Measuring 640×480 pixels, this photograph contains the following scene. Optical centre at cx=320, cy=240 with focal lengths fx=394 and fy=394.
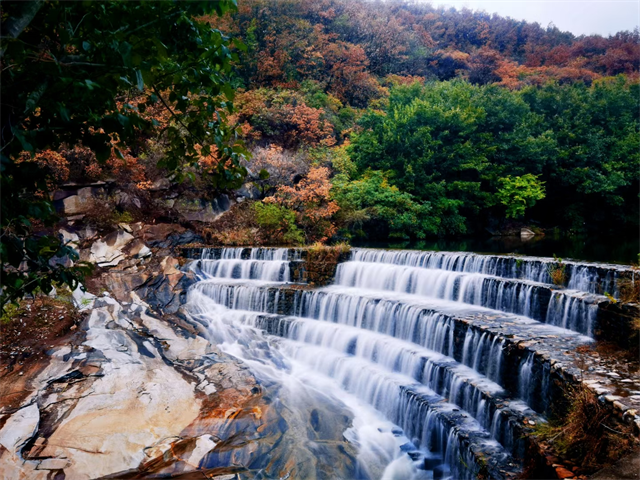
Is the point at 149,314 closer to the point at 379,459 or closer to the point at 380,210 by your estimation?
the point at 379,459

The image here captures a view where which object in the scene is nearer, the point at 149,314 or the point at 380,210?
the point at 149,314

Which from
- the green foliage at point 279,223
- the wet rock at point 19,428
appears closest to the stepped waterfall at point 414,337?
the green foliage at point 279,223

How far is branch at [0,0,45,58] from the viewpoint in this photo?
152cm

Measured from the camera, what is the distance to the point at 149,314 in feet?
31.7

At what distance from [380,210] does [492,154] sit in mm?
7105

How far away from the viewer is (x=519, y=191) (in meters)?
19.0

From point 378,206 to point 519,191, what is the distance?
7403 mm

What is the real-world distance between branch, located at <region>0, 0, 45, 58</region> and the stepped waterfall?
5765mm

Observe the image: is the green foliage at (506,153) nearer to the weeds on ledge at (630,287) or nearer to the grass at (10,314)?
the weeds on ledge at (630,287)

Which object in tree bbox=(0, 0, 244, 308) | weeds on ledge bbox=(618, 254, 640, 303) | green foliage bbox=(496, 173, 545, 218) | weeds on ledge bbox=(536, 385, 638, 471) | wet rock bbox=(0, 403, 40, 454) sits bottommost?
wet rock bbox=(0, 403, 40, 454)

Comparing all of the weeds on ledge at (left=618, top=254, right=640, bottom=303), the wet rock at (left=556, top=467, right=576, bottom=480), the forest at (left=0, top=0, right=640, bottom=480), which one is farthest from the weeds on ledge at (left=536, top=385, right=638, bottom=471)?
the weeds on ledge at (left=618, top=254, right=640, bottom=303)

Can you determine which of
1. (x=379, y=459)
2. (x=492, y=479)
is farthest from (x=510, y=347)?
(x=379, y=459)

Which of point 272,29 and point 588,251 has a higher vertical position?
point 272,29

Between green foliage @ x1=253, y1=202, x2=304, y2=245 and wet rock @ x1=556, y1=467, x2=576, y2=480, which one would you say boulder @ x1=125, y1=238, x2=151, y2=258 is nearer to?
green foliage @ x1=253, y1=202, x2=304, y2=245
